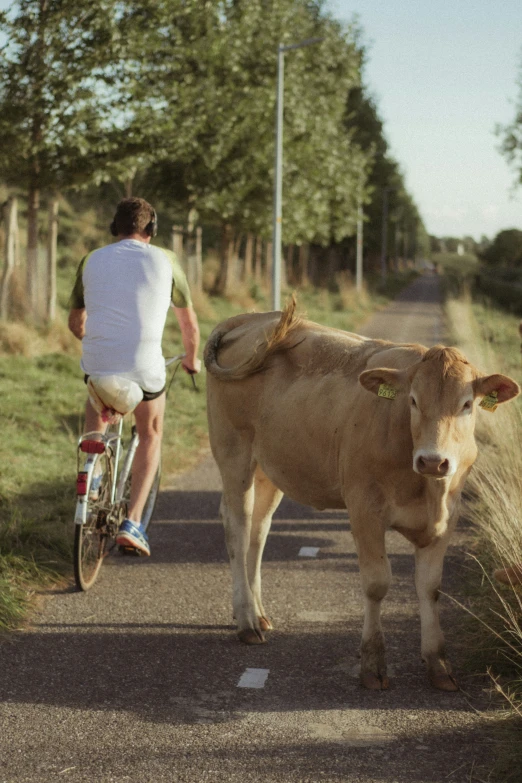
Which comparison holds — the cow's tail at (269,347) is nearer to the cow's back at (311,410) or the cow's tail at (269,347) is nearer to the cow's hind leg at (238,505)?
the cow's back at (311,410)

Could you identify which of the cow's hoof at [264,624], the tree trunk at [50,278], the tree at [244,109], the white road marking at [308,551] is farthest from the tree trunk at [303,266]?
the cow's hoof at [264,624]

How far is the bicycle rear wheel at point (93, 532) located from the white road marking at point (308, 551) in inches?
58.1

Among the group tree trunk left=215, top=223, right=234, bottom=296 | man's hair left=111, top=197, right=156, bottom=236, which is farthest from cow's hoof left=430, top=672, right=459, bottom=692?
tree trunk left=215, top=223, right=234, bottom=296

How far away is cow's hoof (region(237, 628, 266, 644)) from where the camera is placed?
221 inches

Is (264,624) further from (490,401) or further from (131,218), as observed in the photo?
(131,218)

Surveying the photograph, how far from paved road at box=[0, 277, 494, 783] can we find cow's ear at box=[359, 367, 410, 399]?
142 cm

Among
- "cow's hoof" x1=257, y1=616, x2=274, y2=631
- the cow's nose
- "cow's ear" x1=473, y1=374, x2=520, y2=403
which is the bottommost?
"cow's hoof" x1=257, y1=616, x2=274, y2=631

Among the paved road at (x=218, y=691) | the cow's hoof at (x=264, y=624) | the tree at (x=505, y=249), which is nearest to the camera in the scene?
the paved road at (x=218, y=691)

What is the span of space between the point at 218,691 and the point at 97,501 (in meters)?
1.87

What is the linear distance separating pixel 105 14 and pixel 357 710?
13.7 meters

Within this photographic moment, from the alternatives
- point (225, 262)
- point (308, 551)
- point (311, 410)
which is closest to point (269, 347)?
point (311, 410)

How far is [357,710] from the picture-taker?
183 inches

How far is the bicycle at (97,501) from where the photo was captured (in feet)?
20.1

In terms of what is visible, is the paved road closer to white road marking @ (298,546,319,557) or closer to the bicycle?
white road marking @ (298,546,319,557)
